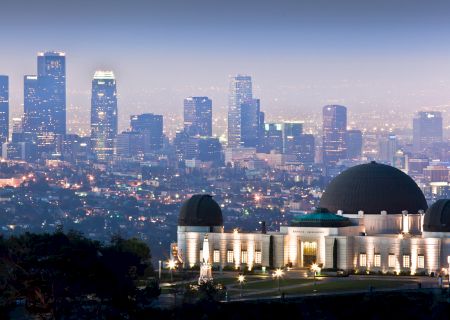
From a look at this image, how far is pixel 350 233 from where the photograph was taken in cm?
12144

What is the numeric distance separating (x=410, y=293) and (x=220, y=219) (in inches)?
1242

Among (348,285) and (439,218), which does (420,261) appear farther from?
(348,285)

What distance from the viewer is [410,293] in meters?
96.0

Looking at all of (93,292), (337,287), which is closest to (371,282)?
(337,287)

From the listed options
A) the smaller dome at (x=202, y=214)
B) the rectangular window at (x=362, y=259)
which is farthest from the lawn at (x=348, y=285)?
the smaller dome at (x=202, y=214)

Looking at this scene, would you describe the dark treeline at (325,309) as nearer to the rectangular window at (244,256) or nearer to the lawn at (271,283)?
the lawn at (271,283)

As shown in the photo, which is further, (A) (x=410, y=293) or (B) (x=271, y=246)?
(B) (x=271, y=246)

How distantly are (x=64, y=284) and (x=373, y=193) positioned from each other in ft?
147

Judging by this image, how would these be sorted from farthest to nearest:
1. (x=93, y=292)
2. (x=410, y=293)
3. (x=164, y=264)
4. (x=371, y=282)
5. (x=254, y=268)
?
1. (x=164, y=264)
2. (x=254, y=268)
3. (x=371, y=282)
4. (x=410, y=293)
5. (x=93, y=292)

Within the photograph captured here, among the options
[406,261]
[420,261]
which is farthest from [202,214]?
[420,261]

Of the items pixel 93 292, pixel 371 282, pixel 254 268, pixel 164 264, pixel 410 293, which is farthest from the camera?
pixel 164 264

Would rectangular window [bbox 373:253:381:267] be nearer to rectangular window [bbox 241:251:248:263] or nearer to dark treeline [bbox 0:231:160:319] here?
rectangular window [bbox 241:251:248:263]

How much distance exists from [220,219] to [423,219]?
14.3m

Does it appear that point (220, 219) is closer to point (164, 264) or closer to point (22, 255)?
point (164, 264)
